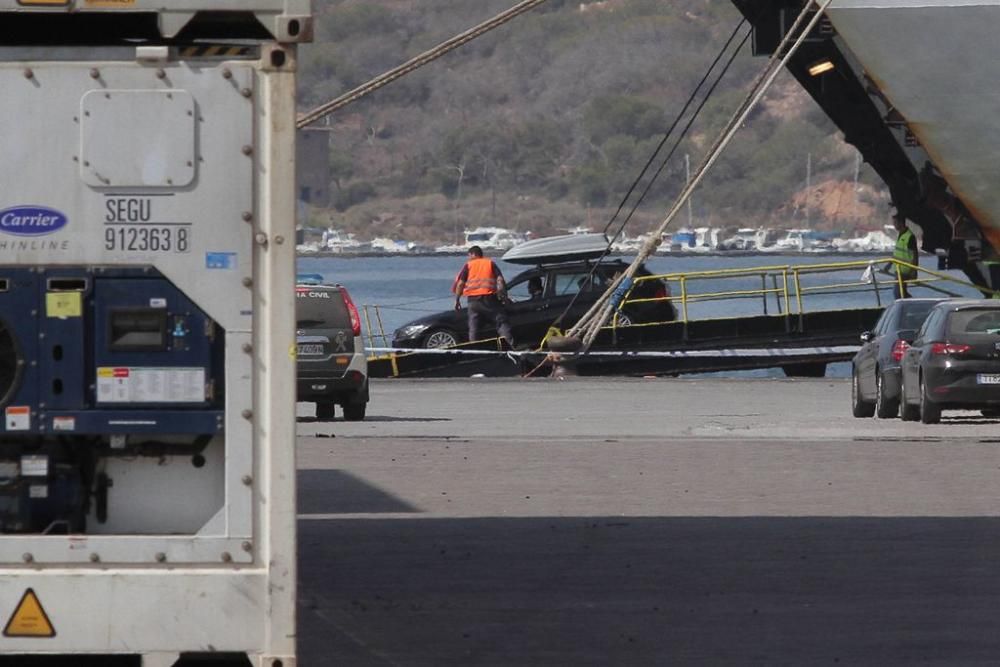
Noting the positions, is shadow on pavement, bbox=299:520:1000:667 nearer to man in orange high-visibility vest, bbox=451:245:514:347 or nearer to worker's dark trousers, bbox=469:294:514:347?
man in orange high-visibility vest, bbox=451:245:514:347

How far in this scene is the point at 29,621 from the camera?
22.9 ft

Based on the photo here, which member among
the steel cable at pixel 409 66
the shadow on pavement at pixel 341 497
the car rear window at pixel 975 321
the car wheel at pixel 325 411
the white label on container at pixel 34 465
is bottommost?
the shadow on pavement at pixel 341 497

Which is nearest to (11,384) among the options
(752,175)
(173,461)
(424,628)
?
(173,461)

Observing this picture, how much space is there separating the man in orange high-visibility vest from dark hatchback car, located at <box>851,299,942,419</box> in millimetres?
8878

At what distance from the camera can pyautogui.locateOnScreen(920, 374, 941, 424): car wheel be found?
25188mm

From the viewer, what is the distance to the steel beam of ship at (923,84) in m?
33.8

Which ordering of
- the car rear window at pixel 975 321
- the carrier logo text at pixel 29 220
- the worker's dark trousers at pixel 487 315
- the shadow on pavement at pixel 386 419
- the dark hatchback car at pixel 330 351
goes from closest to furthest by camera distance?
the carrier logo text at pixel 29 220 < the car rear window at pixel 975 321 < the dark hatchback car at pixel 330 351 < the shadow on pavement at pixel 386 419 < the worker's dark trousers at pixel 487 315

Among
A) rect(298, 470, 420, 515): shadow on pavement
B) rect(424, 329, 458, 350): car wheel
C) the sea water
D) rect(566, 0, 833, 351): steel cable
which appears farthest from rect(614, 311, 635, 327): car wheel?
the sea water

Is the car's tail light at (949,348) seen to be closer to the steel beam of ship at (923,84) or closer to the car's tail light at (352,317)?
the car's tail light at (352,317)

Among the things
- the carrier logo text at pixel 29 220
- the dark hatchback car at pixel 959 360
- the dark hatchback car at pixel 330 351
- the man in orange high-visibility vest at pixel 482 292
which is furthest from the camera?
the man in orange high-visibility vest at pixel 482 292

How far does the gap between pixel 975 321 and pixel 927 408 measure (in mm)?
1129

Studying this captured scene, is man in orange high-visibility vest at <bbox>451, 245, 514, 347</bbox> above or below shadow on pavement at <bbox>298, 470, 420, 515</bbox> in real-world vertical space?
above

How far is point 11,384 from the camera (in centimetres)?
720

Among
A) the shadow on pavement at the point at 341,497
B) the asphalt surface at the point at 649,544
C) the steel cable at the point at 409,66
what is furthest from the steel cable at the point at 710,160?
the shadow on pavement at the point at 341,497
